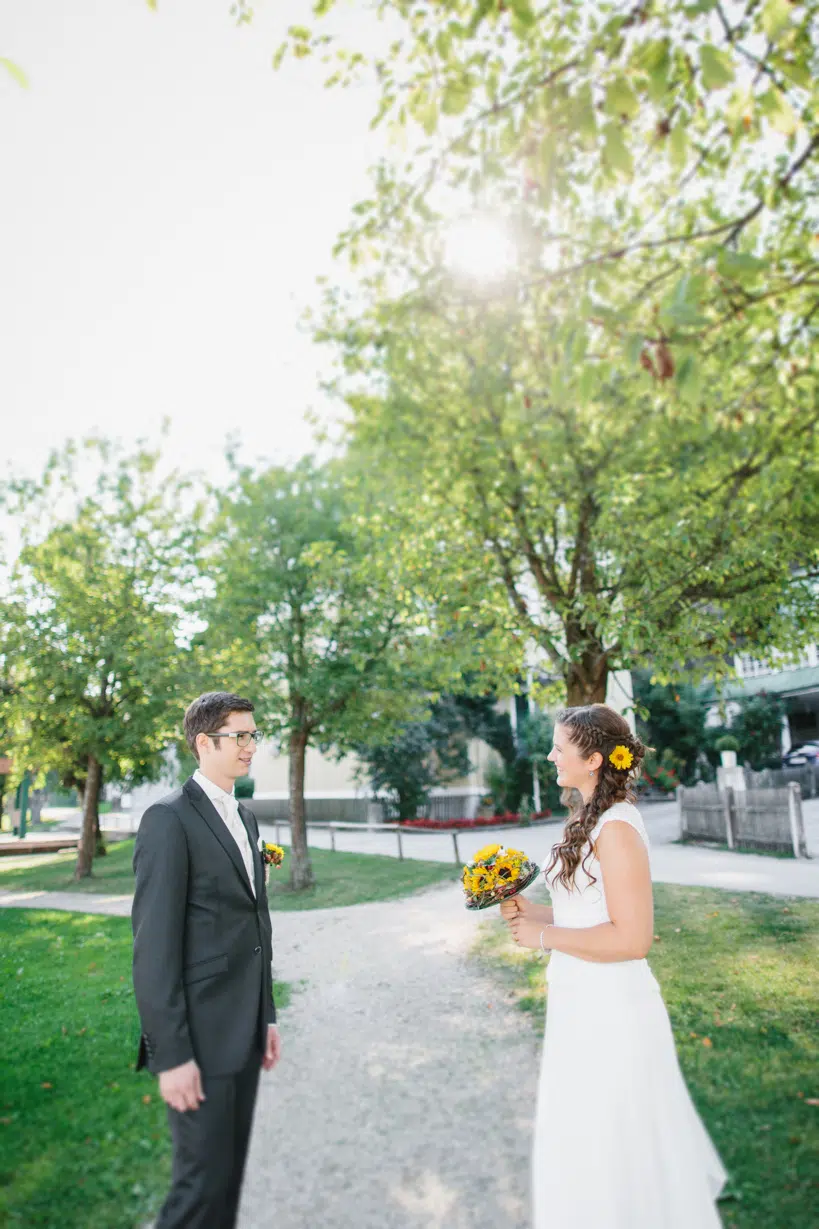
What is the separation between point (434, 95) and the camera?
4859mm

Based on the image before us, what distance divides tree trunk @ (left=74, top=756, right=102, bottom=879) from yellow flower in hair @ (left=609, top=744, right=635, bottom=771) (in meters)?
21.0

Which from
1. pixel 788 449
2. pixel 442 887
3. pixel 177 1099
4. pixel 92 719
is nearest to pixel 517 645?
pixel 788 449

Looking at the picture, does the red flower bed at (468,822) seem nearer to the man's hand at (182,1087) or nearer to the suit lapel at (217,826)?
the suit lapel at (217,826)

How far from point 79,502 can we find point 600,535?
1690 centimetres

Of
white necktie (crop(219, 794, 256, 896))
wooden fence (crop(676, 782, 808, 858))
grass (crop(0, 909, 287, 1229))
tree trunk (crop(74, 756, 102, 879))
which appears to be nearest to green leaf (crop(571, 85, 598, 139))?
white necktie (crop(219, 794, 256, 896))

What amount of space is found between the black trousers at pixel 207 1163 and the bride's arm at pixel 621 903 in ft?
4.98

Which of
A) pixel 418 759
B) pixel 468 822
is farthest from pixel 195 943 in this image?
pixel 418 759

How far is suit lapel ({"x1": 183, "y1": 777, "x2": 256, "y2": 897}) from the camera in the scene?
11.2ft

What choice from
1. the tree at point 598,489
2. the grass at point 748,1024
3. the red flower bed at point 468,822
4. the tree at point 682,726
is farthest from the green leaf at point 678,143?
the tree at point 682,726

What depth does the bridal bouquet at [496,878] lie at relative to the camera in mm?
3748

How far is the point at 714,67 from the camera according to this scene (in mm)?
3389

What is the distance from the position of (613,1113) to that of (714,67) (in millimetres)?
4369

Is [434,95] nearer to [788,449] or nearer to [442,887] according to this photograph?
[788,449]

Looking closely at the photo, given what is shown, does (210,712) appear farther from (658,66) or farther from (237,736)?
(658,66)
